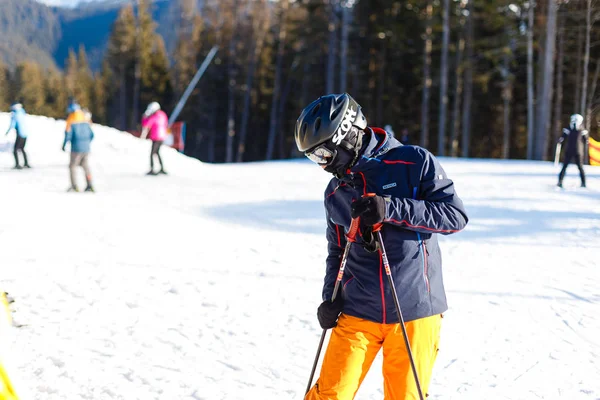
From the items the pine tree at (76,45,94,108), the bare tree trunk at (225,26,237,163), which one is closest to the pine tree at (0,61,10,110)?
the pine tree at (76,45,94,108)

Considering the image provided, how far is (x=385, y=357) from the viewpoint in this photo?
8.18 ft

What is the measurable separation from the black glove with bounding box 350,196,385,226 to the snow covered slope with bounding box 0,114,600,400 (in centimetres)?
207

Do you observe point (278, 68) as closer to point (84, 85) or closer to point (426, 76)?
point (426, 76)

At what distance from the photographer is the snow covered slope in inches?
162

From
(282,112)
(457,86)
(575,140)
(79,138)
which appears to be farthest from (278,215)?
(282,112)

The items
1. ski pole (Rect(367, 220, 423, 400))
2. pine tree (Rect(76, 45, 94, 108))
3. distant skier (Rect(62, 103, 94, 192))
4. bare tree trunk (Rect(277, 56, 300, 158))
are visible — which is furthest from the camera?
pine tree (Rect(76, 45, 94, 108))

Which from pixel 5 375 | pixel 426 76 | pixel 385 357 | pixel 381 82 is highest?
pixel 381 82

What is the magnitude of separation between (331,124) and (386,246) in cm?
59

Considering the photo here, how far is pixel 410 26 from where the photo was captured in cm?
3344

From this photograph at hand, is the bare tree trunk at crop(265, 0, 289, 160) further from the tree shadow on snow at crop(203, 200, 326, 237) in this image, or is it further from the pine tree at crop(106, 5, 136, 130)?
the tree shadow on snow at crop(203, 200, 326, 237)

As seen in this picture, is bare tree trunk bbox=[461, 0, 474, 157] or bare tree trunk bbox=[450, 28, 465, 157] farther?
bare tree trunk bbox=[450, 28, 465, 157]

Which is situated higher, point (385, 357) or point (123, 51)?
point (123, 51)

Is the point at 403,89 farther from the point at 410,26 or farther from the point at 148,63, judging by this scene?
the point at 148,63

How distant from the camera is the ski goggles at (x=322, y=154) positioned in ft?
7.90
